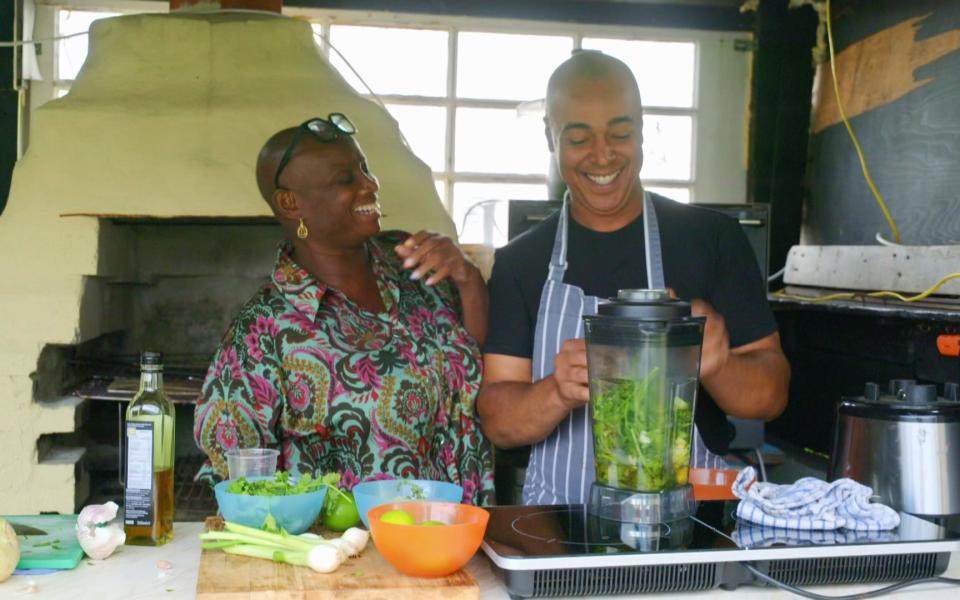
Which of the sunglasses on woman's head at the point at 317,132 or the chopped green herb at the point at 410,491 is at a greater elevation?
the sunglasses on woman's head at the point at 317,132

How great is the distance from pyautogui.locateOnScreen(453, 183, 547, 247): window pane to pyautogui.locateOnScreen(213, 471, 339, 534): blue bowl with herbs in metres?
2.54

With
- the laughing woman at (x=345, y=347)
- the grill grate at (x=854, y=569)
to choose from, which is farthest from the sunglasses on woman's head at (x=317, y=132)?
the grill grate at (x=854, y=569)

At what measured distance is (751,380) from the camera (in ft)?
7.13

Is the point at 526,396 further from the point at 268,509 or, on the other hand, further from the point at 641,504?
the point at 268,509

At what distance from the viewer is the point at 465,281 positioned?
8.16ft

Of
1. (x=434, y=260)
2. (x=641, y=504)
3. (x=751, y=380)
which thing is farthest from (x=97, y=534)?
(x=751, y=380)

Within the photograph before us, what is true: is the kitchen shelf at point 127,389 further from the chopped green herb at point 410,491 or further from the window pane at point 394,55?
the chopped green herb at point 410,491

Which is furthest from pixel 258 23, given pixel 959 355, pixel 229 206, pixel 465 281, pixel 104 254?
pixel 959 355

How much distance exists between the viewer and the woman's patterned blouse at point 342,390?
2.22 metres

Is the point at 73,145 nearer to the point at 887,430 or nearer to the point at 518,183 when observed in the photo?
the point at 518,183

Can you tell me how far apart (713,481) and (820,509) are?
471mm

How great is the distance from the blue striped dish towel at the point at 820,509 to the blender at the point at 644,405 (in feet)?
0.35

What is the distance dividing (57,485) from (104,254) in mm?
742

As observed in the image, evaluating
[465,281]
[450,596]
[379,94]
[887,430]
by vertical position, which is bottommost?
[450,596]
